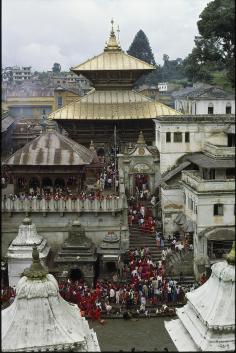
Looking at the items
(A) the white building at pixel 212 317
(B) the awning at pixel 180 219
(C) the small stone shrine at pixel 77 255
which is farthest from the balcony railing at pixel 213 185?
(A) the white building at pixel 212 317

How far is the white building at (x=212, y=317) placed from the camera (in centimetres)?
1077

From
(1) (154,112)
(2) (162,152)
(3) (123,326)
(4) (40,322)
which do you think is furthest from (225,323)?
(1) (154,112)

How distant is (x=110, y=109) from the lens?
3459 cm

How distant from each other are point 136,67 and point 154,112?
3.06 m

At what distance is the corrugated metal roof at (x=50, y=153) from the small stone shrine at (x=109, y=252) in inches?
140

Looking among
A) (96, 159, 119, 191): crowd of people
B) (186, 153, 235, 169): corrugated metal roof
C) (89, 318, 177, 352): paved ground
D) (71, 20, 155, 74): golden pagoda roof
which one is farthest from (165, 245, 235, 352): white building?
(71, 20, 155, 74): golden pagoda roof

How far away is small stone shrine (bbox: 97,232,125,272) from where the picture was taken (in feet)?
75.7

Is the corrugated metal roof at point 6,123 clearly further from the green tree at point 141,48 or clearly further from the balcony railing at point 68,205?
the green tree at point 141,48

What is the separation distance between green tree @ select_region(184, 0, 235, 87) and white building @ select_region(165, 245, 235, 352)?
11.5ft

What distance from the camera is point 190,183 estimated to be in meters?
24.6

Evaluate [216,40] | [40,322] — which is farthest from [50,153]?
[40,322]

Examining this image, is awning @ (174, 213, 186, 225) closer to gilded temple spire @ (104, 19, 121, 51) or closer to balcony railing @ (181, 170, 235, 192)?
balcony railing @ (181, 170, 235, 192)

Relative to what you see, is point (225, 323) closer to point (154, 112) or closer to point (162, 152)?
point (162, 152)

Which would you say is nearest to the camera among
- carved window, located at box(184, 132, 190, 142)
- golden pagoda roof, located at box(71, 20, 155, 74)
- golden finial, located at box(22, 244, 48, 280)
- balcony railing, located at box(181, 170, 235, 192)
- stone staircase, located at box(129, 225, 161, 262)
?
golden finial, located at box(22, 244, 48, 280)
